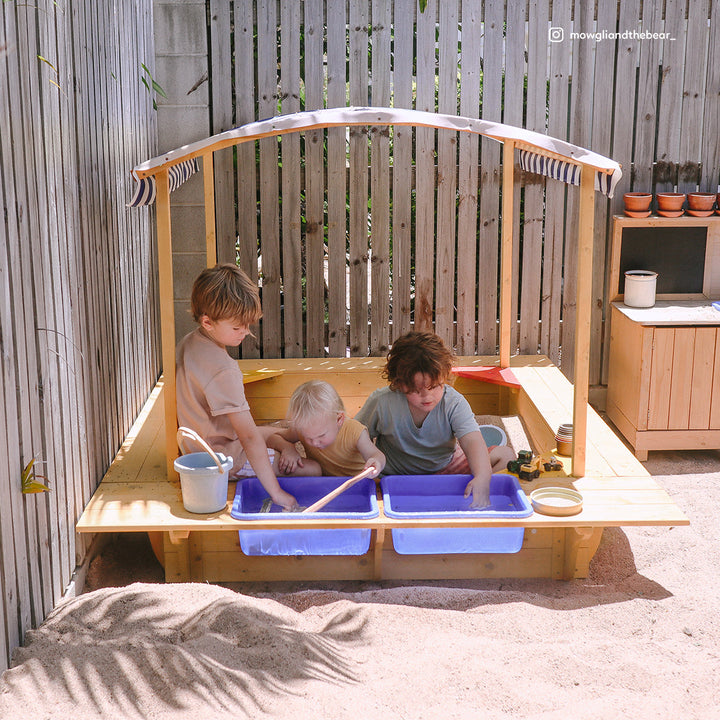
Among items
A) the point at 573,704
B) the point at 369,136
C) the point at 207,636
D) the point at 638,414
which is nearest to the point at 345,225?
the point at 369,136

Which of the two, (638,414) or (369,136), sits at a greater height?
(369,136)

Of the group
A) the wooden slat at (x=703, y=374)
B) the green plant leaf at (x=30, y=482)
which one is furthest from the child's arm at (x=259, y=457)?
the wooden slat at (x=703, y=374)

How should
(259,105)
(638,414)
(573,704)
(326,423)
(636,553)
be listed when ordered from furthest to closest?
1. (259,105)
2. (638,414)
3. (636,553)
4. (326,423)
5. (573,704)

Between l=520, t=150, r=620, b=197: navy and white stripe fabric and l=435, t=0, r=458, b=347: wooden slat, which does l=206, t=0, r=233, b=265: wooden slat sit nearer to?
l=435, t=0, r=458, b=347: wooden slat

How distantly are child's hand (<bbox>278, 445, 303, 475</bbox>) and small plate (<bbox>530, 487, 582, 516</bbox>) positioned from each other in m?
1.03

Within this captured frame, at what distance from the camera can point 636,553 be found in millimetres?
4344

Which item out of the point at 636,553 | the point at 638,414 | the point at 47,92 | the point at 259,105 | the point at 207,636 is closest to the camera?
the point at 207,636

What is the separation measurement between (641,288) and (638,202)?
→ 553mm

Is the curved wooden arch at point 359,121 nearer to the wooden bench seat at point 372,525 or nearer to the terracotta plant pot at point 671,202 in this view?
the wooden bench seat at point 372,525

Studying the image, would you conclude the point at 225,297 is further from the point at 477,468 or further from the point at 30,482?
the point at 477,468

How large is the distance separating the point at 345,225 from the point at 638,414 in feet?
7.25

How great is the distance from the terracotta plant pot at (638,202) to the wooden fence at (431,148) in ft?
0.45

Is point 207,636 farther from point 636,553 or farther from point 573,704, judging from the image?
point 636,553

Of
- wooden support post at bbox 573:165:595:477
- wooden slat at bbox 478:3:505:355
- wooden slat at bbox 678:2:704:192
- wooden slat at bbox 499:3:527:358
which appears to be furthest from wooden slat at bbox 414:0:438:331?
wooden support post at bbox 573:165:595:477
